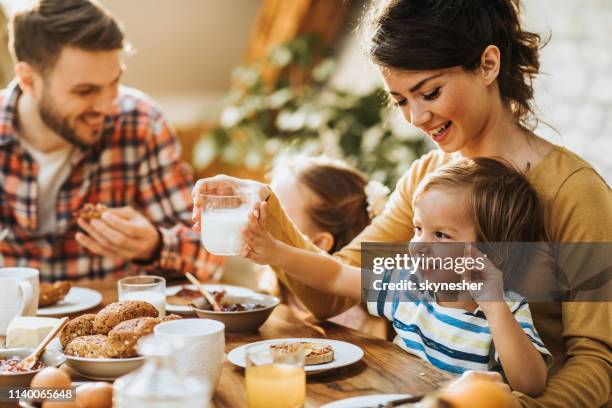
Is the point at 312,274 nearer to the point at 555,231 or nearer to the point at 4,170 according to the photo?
the point at 555,231

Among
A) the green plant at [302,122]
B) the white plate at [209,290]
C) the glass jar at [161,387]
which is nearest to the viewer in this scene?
the glass jar at [161,387]

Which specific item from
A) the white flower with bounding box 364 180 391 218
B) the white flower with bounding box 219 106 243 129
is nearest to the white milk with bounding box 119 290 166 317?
the white flower with bounding box 364 180 391 218

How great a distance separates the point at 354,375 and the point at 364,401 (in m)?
0.21

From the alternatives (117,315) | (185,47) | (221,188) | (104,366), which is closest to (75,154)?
(221,188)

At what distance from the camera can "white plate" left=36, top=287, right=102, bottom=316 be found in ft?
5.94

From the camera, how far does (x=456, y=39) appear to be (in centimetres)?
168

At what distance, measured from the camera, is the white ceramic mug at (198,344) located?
3.80 ft

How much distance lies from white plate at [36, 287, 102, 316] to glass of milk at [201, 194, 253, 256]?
45 centimetres

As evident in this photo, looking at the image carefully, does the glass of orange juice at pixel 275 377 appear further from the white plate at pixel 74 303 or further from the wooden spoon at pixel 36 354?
the white plate at pixel 74 303

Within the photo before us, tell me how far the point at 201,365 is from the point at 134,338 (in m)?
0.17

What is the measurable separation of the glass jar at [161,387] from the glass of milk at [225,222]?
687 millimetres

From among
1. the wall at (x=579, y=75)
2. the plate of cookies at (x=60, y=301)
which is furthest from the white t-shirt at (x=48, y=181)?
the wall at (x=579, y=75)

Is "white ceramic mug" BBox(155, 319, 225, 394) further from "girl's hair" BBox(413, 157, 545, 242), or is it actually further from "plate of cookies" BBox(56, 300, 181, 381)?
"girl's hair" BBox(413, 157, 545, 242)

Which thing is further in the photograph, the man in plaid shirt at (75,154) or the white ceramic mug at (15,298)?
the man in plaid shirt at (75,154)
